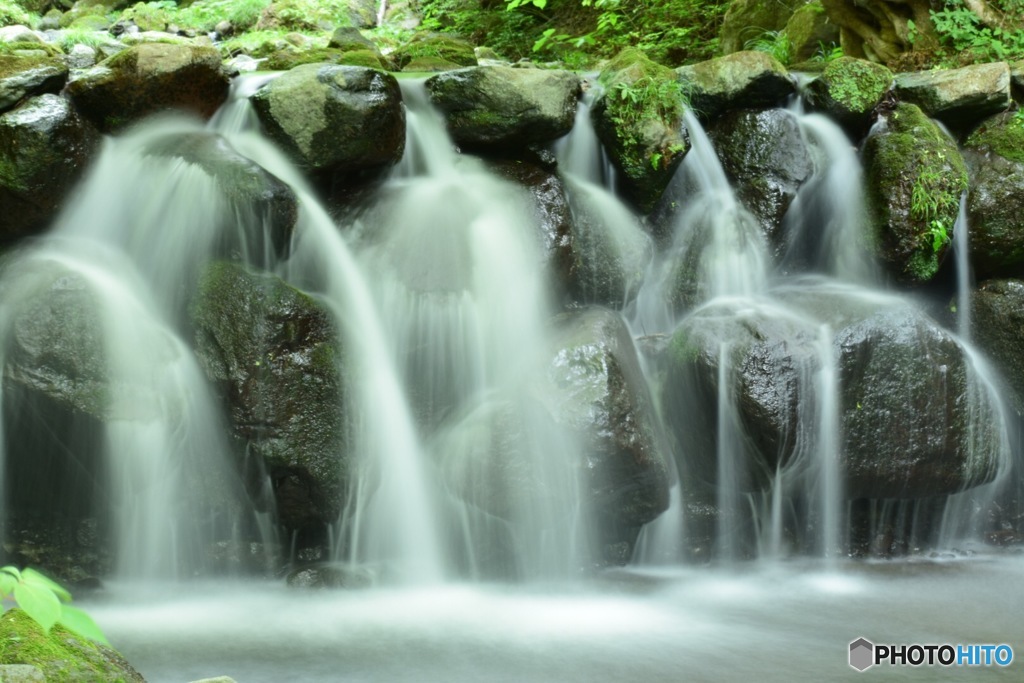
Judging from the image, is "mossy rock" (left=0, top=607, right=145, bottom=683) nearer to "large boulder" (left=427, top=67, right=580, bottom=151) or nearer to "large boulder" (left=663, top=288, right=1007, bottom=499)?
"large boulder" (left=663, top=288, right=1007, bottom=499)

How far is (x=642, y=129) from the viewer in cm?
608

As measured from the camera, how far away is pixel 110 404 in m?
4.50

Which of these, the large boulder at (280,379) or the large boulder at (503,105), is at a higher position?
the large boulder at (503,105)

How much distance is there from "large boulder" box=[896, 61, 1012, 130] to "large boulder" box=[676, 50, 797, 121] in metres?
1.01

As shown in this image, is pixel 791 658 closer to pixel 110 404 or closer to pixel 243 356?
pixel 243 356

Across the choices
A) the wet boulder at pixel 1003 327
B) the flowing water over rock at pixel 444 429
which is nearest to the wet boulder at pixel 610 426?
the flowing water over rock at pixel 444 429

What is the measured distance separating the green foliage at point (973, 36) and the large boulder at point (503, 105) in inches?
142

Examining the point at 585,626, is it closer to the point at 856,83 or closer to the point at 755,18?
the point at 856,83

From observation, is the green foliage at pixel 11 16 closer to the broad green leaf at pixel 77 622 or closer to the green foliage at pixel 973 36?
the green foliage at pixel 973 36

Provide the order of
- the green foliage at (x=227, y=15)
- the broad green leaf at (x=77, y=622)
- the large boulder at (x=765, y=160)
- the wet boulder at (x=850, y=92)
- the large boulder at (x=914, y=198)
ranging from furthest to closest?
the green foliage at (x=227, y=15), the wet boulder at (x=850, y=92), the large boulder at (x=765, y=160), the large boulder at (x=914, y=198), the broad green leaf at (x=77, y=622)

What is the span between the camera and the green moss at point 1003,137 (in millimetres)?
6344

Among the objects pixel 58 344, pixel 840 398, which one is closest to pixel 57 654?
pixel 58 344

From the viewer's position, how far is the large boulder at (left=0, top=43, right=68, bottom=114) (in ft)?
16.5

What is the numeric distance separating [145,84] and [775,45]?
21.4 ft
